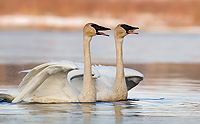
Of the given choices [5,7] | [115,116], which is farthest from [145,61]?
[5,7]

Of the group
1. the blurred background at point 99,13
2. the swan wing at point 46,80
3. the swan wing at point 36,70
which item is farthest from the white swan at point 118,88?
the blurred background at point 99,13

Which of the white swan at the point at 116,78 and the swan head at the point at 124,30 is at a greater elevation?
the swan head at the point at 124,30

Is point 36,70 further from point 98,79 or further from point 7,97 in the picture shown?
point 98,79

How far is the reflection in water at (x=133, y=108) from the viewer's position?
9.14 m

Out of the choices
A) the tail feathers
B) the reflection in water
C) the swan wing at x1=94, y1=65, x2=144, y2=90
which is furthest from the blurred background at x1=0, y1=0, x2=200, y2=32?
the tail feathers

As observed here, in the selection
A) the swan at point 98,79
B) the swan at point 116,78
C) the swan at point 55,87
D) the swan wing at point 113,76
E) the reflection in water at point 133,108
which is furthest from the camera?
Answer: the swan wing at point 113,76

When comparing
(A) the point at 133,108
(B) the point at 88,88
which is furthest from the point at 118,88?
(A) the point at 133,108

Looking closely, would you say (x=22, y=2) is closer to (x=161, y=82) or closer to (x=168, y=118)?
(x=161, y=82)

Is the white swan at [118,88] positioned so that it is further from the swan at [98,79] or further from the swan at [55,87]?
the swan at [55,87]

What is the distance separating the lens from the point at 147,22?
2483 inches

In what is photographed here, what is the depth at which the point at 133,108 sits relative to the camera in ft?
34.2

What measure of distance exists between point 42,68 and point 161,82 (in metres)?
4.28

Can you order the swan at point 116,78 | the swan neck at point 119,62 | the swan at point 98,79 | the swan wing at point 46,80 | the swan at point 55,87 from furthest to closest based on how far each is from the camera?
the swan neck at point 119,62
the swan at point 116,78
the swan at point 98,79
the swan at point 55,87
the swan wing at point 46,80

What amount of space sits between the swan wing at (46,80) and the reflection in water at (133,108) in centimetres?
24
